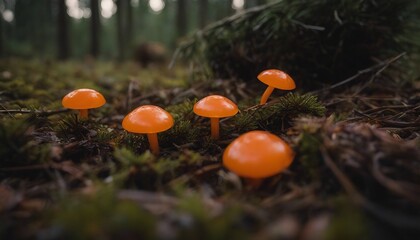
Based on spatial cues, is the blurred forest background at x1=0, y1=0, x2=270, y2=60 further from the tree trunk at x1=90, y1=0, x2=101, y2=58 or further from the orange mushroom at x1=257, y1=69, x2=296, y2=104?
the orange mushroom at x1=257, y1=69, x2=296, y2=104

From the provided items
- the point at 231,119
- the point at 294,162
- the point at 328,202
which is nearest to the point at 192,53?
the point at 231,119

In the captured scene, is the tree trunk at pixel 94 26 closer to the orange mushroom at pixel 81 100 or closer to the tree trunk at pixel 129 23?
the tree trunk at pixel 129 23

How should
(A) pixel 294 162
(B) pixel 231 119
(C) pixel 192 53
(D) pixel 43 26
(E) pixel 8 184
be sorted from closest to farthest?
(E) pixel 8 184 < (A) pixel 294 162 < (B) pixel 231 119 < (C) pixel 192 53 < (D) pixel 43 26

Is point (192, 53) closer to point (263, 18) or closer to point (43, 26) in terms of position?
point (263, 18)

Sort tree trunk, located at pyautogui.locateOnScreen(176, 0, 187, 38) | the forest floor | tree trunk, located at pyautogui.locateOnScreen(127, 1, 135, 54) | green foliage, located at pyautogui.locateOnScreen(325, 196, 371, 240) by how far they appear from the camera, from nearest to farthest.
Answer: green foliage, located at pyautogui.locateOnScreen(325, 196, 371, 240) < the forest floor < tree trunk, located at pyautogui.locateOnScreen(176, 0, 187, 38) < tree trunk, located at pyautogui.locateOnScreen(127, 1, 135, 54)

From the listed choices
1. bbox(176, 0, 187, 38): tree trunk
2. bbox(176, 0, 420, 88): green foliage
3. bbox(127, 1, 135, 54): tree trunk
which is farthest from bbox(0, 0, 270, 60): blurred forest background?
bbox(176, 0, 420, 88): green foliage

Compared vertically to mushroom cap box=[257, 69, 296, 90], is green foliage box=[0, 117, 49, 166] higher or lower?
lower

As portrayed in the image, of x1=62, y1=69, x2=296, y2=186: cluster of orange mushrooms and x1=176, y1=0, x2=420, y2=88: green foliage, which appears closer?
x1=62, y1=69, x2=296, y2=186: cluster of orange mushrooms
